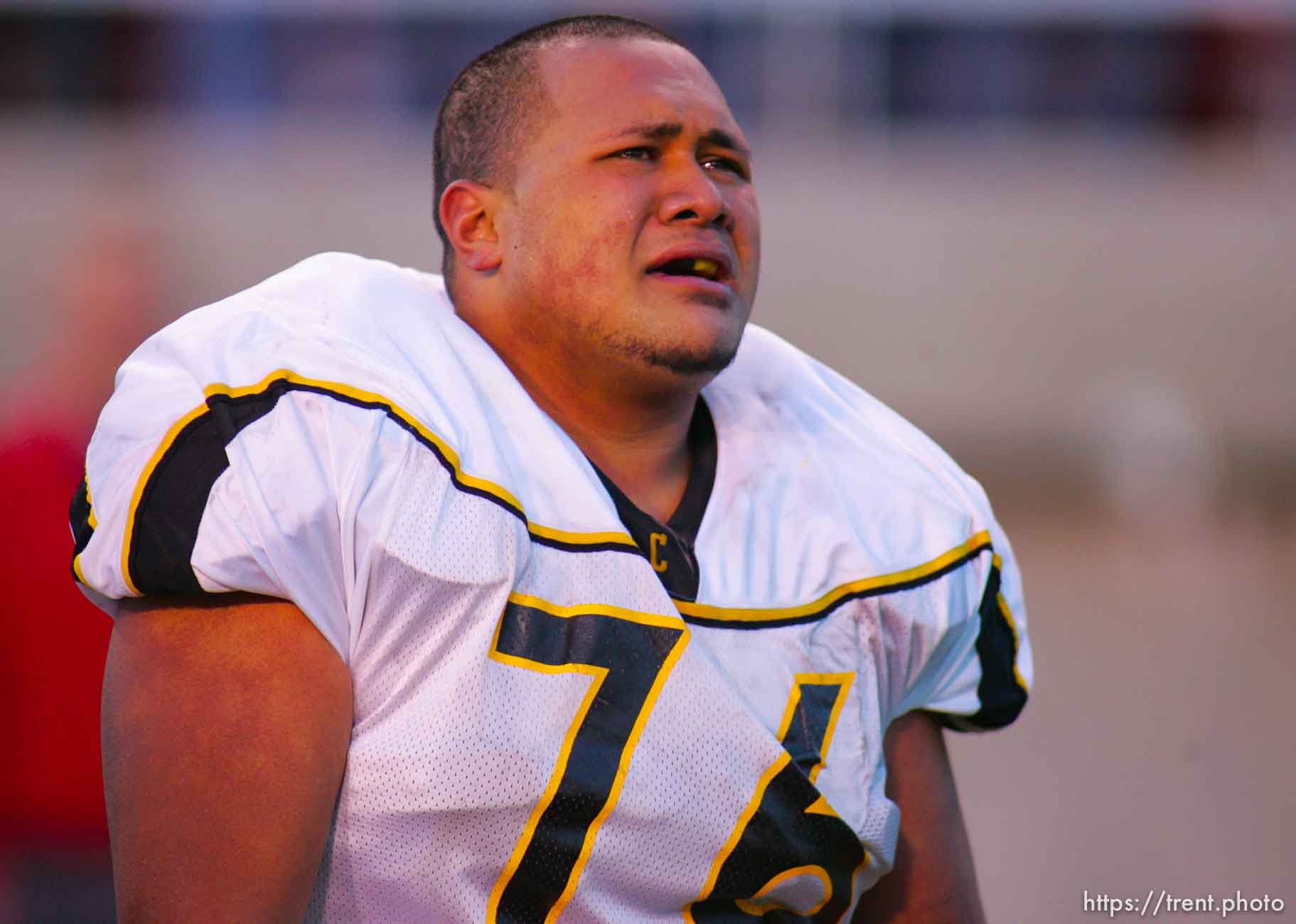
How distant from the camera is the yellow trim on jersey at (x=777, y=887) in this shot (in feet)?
6.07

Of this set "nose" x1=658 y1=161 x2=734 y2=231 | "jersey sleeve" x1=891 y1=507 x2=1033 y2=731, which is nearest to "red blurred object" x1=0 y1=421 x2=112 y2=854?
"nose" x1=658 y1=161 x2=734 y2=231

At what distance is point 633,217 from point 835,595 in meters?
0.54

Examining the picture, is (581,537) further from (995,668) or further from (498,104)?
(498,104)

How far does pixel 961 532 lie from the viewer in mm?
2113

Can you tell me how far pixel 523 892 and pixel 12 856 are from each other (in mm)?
1470

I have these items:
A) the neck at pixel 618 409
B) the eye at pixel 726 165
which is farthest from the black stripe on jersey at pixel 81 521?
the eye at pixel 726 165

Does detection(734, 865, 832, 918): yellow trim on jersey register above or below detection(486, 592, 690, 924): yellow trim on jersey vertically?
below

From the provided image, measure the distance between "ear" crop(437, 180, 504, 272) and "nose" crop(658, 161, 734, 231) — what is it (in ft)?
0.79

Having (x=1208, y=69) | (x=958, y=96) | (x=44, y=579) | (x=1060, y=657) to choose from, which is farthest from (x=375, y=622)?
(x=1208, y=69)

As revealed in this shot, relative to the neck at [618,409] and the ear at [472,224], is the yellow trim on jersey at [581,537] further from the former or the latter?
the ear at [472,224]

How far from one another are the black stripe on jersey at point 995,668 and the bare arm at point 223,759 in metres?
0.89

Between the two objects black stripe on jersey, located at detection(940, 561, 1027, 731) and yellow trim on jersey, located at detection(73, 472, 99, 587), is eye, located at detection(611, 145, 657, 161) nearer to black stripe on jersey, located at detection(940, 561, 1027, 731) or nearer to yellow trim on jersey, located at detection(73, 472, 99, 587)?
black stripe on jersey, located at detection(940, 561, 1027, 731)

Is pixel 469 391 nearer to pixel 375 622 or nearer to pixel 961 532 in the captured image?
pixel 375 622

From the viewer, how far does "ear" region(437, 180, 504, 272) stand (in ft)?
7.20
